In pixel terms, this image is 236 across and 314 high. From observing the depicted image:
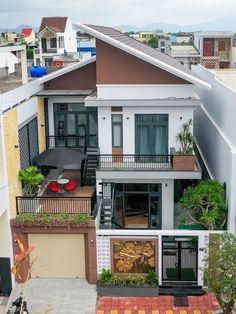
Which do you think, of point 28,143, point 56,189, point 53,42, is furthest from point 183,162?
point 53,42

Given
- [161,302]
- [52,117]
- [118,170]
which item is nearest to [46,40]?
[52,117]

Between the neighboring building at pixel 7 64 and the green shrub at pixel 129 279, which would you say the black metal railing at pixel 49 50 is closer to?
the neighboring building at pixel 7 64

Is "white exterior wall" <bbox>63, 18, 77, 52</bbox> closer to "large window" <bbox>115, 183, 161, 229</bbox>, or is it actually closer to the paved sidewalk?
"large window" <bbox>115, 183, 161, 229</bbox>

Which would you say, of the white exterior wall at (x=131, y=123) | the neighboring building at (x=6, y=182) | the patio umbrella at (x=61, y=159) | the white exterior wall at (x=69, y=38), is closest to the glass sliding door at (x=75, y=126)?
the white exterior wall at (x=131, y=123)

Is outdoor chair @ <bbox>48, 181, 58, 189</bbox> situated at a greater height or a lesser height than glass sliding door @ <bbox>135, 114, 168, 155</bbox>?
lesser

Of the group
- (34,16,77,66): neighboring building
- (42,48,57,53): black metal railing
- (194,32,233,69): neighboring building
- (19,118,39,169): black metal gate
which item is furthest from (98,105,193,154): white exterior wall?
(42,48,57,53): black metal railing

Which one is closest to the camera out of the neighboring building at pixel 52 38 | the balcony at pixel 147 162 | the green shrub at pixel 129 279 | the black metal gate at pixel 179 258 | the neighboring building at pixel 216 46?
the green shrub at pixel 129 279

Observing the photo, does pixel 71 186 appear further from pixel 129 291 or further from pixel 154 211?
pixel 129 291
